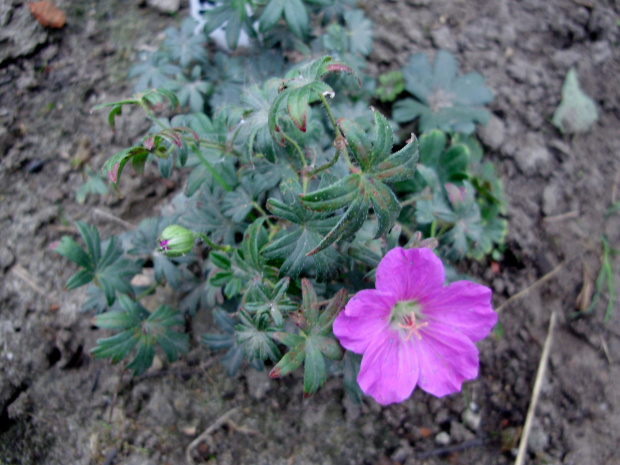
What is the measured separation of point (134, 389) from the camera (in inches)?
79.0

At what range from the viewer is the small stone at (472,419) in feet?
6.95

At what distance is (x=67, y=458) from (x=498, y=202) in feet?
7.28

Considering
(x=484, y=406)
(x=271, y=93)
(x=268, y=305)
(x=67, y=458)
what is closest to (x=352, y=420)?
(x=484, y=406)

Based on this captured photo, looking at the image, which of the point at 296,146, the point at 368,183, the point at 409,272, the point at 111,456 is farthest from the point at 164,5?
the point at 111,456

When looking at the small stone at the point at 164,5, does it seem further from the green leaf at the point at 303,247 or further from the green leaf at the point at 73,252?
the green leaf at the point at 303,247

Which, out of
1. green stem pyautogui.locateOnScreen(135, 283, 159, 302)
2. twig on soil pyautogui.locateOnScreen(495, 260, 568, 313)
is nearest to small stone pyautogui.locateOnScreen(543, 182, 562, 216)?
twig on soil pyautogui.locateOnScreen(495, 260, 568, 313)

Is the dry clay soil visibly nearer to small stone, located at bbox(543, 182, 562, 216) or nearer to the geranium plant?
small stone, located at bbox(543, 182, 562, 216)

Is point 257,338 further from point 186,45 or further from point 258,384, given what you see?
point 186,45

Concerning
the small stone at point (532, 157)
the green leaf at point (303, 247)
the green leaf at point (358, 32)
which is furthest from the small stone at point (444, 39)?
the green leaf at point (303, 247)

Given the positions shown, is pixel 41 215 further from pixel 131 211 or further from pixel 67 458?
pixel 67 458

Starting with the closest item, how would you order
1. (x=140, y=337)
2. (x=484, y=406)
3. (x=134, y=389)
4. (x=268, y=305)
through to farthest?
(x=268, y=305) → (x=140, y=337) → (x=134, y=389) → (x=484, y=406)

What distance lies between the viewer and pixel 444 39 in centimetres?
287

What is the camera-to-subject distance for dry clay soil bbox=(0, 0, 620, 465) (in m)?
1.96

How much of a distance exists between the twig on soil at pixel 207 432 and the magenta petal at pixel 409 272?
0.99m
